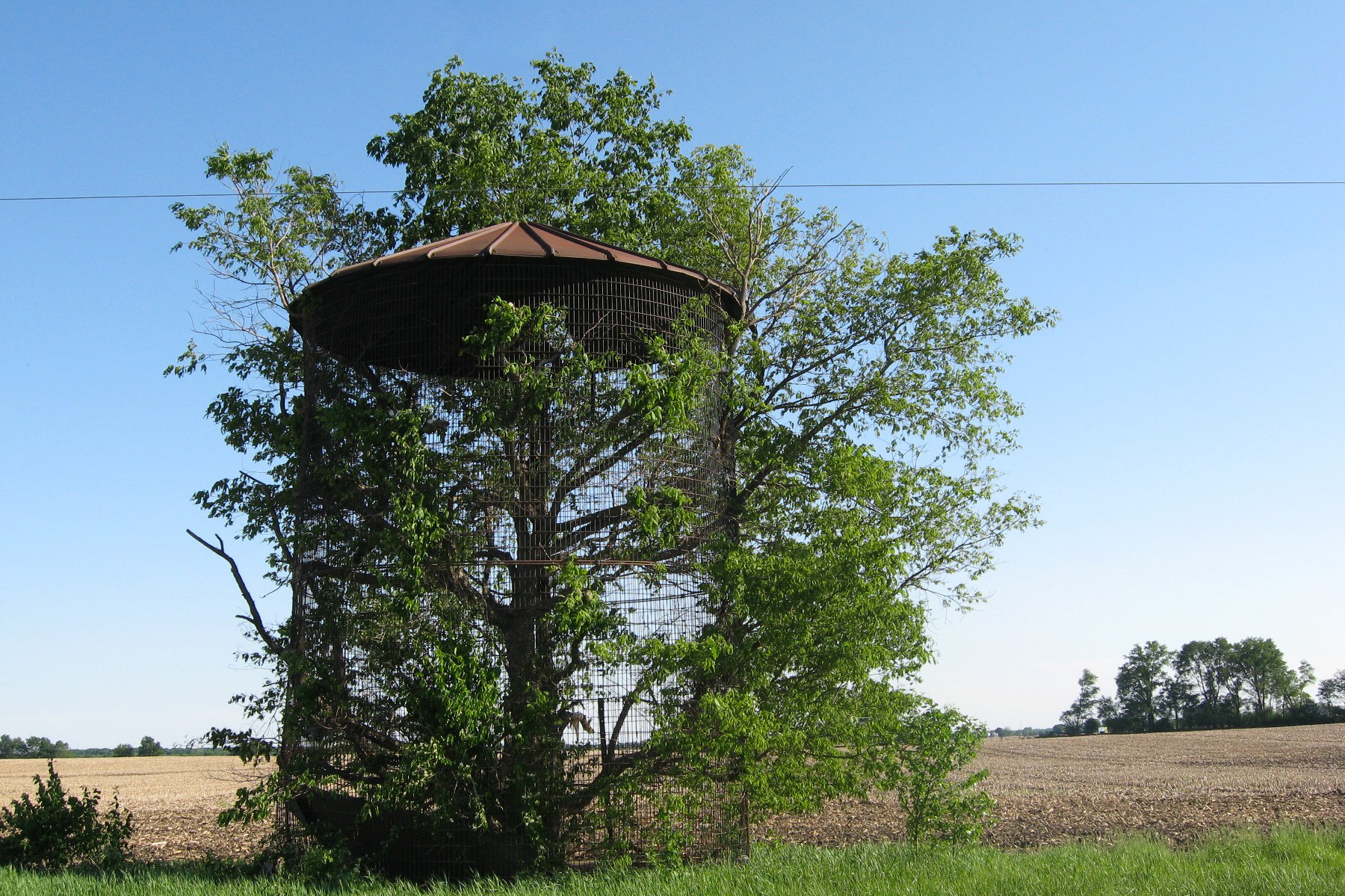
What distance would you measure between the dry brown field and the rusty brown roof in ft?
20.9

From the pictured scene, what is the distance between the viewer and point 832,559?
11164 millimetres

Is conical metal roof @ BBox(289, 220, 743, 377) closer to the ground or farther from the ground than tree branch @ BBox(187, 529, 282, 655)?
farther from the ground

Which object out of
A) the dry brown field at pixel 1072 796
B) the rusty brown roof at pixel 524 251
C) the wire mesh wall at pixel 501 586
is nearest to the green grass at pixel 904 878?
the wire mesh wall at pixel 501 586

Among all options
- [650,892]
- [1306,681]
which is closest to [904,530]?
[650,892]

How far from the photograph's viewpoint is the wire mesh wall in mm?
10484

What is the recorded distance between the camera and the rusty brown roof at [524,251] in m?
11.2

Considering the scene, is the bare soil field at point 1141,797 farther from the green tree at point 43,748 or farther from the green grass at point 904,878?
the green tree at point 43,748

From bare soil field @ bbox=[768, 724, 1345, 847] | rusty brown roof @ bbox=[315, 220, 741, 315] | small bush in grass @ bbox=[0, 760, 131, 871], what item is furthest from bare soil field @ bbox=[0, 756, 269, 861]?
bare soil field @ bbox=[768, 724, 1345, 847]

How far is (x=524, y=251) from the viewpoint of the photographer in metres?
11.3

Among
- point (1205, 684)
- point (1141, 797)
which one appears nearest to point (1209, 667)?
point (1205, 684)

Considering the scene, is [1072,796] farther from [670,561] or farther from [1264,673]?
[1264,673]

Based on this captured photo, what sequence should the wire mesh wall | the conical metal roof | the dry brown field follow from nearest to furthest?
the wire mesh wall < the conical metal roof < the dry brown field

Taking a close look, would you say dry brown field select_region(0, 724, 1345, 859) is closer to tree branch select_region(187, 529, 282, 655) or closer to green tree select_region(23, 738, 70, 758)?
tree branch select_region(187, 529, 282, 655)

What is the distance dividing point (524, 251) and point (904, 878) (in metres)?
7.26
